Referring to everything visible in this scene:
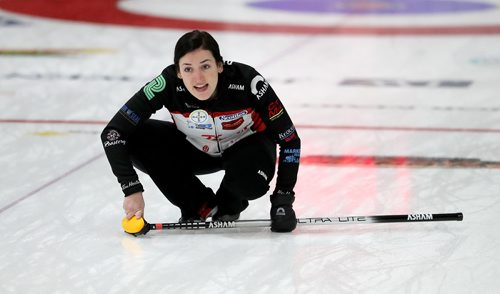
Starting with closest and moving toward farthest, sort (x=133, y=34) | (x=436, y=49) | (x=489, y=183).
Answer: (x=489, y=183) < (x=436, y=49) < (x=133, y=34)

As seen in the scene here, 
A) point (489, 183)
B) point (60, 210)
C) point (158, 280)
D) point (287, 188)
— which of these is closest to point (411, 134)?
point (489, 183)

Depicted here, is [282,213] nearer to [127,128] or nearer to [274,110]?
[274,110]

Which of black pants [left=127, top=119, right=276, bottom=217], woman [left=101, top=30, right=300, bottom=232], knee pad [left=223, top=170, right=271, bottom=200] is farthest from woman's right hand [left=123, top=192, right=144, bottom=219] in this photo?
knee pad [left=223, top=170, right=271, bottom=200]

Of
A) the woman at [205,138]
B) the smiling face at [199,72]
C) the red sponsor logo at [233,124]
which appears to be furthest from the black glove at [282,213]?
the smiling face at [199,72]

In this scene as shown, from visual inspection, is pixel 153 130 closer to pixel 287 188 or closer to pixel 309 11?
pixel 287 188

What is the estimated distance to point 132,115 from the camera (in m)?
3.14

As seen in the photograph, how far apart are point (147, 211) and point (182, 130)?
42cm

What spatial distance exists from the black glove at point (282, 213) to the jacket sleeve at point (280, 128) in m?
0.03

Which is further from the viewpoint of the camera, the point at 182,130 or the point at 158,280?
the point at 182,130

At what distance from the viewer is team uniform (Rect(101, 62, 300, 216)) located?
3.14 metres

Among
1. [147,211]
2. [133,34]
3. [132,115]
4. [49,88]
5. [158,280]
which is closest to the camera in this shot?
[158,280]

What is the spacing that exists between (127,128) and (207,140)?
0.31 meters

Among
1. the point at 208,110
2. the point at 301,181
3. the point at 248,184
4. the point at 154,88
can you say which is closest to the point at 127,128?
the point at 154,88

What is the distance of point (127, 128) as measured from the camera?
315 cm
